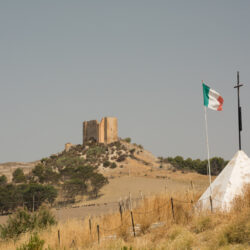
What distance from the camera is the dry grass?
8.11 m

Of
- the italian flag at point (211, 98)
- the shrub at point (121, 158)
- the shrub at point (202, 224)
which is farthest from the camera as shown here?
the shrub at point (121, 158)

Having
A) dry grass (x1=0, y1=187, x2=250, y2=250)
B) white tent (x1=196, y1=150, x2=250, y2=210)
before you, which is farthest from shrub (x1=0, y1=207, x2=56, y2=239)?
white tent (x1=196, y1=150, x2=250, y2=210)

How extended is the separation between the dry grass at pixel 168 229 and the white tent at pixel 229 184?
362 millimetres

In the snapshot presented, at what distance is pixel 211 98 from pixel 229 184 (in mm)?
2873

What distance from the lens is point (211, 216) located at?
380 inches

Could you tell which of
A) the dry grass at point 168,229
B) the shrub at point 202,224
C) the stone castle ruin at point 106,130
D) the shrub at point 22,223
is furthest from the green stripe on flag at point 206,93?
the stone castle ruin at point 106,130

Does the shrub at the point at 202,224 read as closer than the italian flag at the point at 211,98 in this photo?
Yes

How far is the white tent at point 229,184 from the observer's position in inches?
407

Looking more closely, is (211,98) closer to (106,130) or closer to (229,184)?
(229,184)

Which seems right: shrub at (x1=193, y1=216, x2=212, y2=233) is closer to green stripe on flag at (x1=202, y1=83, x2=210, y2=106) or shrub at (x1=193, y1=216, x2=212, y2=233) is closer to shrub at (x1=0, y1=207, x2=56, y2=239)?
green stripe on flag at (x1=202, y1=83, x2=210, y2=106)

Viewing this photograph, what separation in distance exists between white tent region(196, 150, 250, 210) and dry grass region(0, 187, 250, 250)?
1.19 feet

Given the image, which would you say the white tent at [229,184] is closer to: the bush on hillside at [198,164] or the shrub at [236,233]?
the shrub at [236,233]

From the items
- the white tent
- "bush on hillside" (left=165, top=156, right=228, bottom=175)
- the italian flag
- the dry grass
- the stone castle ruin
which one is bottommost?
"bush on hillside" (left=165, top=156, right=228, bottom=175)

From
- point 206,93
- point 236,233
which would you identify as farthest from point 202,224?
point 206,93
